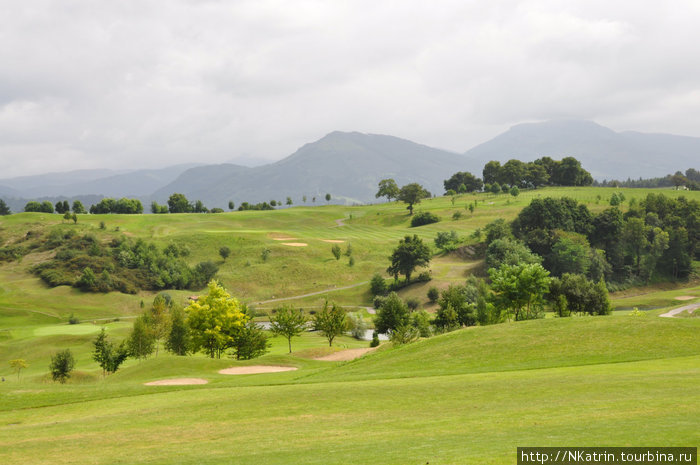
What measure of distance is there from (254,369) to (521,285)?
108ft

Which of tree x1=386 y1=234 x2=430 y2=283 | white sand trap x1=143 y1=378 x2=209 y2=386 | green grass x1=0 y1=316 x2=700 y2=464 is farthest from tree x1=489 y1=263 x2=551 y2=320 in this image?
tree x1=386 y1=234 x2=430 y2=283

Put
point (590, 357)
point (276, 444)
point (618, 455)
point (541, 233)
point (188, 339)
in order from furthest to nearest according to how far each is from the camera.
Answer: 1. point (541, 233)
2. point (188, 339)
3. point (590, 357)
4. point (276, 444)
5. point (618, 455)

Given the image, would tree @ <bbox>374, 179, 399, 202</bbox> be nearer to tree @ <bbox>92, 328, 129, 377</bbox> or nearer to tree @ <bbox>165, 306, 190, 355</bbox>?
tree @ <bbox>165, 306, 190, 355</bbox>

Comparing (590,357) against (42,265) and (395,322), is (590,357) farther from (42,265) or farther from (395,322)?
(42,265)

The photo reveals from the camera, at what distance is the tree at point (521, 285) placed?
5706 centimetres

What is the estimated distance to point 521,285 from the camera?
5781cm

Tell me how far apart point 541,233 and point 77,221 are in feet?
404

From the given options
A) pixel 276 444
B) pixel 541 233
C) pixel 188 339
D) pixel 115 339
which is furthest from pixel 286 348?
pixel 541 233

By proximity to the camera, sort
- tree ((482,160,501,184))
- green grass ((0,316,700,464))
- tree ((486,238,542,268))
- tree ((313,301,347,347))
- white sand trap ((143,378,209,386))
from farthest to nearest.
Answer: tree ((482,160,501,184)) < tree ((486,238,542,268)) < tree ((313,301,347,347)) < white sand trap ((143,378,209,386)) < green grass ((0,316,700,464))

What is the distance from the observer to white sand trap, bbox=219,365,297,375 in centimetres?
4191

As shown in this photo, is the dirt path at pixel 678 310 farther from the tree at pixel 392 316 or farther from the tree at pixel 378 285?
the tree at pixel 378 285

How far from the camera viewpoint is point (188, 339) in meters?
57.8

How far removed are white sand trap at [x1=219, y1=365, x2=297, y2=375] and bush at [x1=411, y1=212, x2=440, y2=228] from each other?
108073 millimetres

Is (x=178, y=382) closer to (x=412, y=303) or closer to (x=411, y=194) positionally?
(x=412, y=303)
